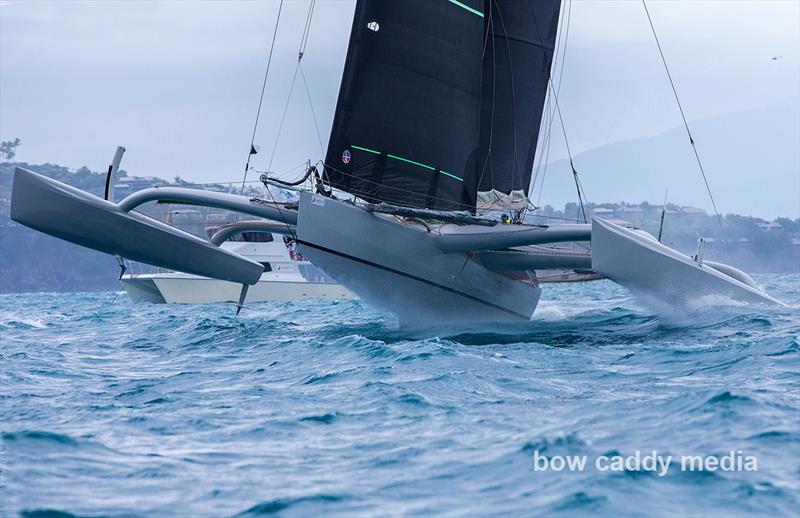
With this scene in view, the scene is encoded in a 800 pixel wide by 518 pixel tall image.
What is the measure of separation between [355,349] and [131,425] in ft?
12.9

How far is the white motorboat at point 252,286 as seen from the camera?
74.3 ft

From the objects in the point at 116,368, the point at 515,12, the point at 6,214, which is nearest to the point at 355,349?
the point at 116,368

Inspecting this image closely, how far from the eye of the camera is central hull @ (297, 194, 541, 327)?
35.0 feet

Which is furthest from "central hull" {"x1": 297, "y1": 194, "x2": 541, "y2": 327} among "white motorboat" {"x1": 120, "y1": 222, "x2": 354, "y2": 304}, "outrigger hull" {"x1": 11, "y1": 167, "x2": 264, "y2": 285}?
"white motorboat" {"x1": 120, "y1": 222, "x2": 354, "y2": 304}

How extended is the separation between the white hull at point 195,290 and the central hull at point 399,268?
34.1ft

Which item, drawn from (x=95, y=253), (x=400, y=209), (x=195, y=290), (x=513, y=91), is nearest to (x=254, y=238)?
(x=195, y=290)

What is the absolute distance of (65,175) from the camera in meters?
113

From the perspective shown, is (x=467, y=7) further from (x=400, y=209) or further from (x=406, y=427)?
(x=406, y=427)

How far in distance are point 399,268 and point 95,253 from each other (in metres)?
77.9

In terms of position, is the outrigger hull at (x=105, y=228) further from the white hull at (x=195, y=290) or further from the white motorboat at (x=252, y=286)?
the white hull at (x=195, y=290)

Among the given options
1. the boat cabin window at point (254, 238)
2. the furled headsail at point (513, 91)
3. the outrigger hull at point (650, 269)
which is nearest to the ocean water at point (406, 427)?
the outrigger hull at point (650, 269)

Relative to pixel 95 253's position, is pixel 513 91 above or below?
above

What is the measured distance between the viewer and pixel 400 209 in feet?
35.0

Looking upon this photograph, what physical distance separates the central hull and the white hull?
10399mm
